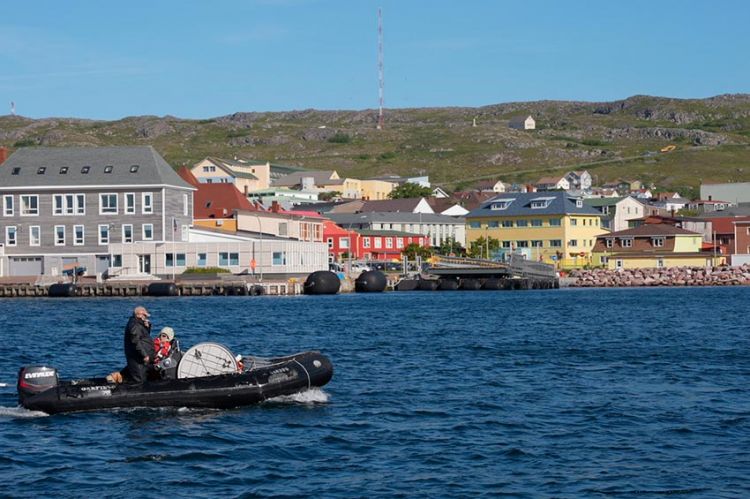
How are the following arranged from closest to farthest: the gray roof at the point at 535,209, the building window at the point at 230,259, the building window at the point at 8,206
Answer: the building window at the point at 230,259, the building window at the point at 8,206, the gray roof at the point at 535,209

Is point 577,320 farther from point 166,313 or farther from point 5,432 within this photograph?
point 5,432

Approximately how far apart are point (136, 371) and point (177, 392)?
105cm

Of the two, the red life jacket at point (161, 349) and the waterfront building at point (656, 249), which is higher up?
the waterfront building at point (656, 249)

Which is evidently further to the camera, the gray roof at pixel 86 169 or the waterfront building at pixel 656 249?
the waterfront building at pixel 656 249

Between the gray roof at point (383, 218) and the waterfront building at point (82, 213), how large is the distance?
5040 centimetres

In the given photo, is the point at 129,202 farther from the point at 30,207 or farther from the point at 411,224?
the point at 411,224

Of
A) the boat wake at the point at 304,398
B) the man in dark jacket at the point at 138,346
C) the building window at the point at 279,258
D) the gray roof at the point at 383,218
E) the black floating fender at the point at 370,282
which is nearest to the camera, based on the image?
the man in dark jacket at the point at 138,346

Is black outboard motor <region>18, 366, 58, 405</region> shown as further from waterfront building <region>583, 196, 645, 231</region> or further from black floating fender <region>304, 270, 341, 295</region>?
waterfront building <region>583, 196, 645, 231</region>

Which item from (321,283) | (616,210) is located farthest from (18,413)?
(616,210)

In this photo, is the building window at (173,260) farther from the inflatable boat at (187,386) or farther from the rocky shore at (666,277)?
the inflatable boat at (187,386)

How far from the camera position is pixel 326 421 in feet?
88.1

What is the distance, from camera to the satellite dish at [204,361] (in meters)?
27.5

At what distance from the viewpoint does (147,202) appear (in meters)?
93.0

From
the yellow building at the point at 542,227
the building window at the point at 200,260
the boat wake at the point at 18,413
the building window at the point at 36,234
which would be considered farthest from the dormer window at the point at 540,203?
the boat wake at the point at 18,413
